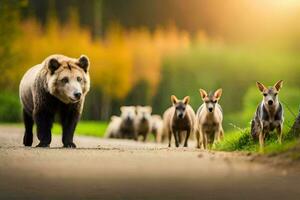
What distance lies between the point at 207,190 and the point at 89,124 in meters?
19.5

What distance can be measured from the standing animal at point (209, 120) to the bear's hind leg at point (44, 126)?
266 cm

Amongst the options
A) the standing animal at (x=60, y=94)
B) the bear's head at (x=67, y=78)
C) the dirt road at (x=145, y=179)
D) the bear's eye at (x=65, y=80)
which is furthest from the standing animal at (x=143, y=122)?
the dirt road at (x=145, y=179)

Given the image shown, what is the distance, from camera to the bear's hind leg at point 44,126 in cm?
1048

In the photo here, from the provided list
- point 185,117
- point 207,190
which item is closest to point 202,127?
point 185,117

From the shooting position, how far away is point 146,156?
8.38m

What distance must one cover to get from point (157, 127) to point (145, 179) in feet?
49.6

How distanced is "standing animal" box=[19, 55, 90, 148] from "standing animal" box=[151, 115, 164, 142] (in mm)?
10585

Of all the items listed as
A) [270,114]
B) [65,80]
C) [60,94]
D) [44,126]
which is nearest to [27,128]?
[44,126]

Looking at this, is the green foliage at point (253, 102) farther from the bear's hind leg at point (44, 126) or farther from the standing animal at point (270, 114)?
the bear's hind leg at point (44, 126)

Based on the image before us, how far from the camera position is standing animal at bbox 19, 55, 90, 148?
33.7 ft

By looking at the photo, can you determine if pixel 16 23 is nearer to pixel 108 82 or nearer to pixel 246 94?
pixel 108 82

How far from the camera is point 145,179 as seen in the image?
7207 mm

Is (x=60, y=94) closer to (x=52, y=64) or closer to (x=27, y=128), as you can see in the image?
(x=52, y=64)

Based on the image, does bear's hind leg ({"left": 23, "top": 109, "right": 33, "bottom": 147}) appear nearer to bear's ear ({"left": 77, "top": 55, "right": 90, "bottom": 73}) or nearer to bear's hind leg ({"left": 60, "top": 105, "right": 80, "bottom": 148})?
bear's hind leg ({"left": 60, "top": 105, "right": 80, "bottom": 148})
